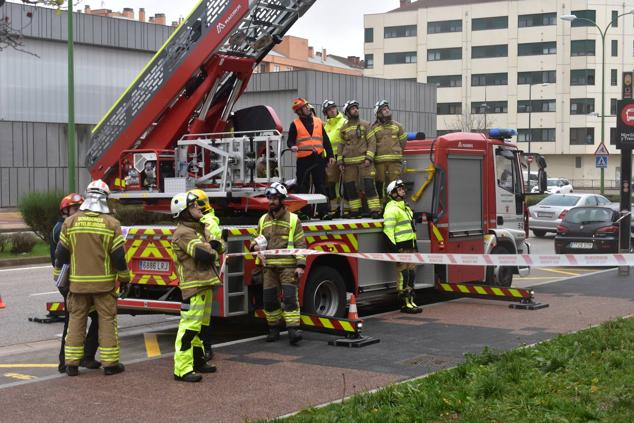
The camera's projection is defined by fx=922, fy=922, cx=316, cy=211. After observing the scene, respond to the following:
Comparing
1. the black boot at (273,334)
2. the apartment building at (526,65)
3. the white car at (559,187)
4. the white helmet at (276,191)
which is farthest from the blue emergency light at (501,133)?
the apartment building at (526,65)

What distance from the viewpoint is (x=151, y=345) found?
10820 millimetres

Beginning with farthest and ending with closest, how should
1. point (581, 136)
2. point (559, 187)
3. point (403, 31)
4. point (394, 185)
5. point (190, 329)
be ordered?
point (403, 31) → point (581, 136) → point (559, 187) → point (394, 185) → point (190, 329)

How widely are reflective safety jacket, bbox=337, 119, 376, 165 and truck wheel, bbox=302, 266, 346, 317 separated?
2.15m

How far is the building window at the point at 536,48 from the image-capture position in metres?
88.4

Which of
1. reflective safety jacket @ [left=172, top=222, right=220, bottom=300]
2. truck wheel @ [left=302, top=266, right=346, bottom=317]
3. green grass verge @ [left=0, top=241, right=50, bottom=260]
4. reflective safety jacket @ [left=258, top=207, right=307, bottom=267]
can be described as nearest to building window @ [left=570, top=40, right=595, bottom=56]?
green grass verge @ [left=0, top=241, right=50, bottom=260]

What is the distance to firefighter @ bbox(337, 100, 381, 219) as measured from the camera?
12.9m

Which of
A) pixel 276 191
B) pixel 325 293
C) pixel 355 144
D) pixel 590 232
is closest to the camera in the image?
pixel 276 191

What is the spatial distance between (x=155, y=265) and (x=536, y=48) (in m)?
84.2

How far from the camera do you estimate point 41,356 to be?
10.2 metres

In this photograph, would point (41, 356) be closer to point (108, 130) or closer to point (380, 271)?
point (108, 130)

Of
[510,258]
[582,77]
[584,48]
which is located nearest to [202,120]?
[510,258]

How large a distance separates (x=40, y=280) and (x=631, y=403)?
13.4 metres

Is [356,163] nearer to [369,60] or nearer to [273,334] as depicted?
[273,334]

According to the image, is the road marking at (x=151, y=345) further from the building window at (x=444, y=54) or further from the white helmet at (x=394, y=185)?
the building window at (x=444, y=54)
